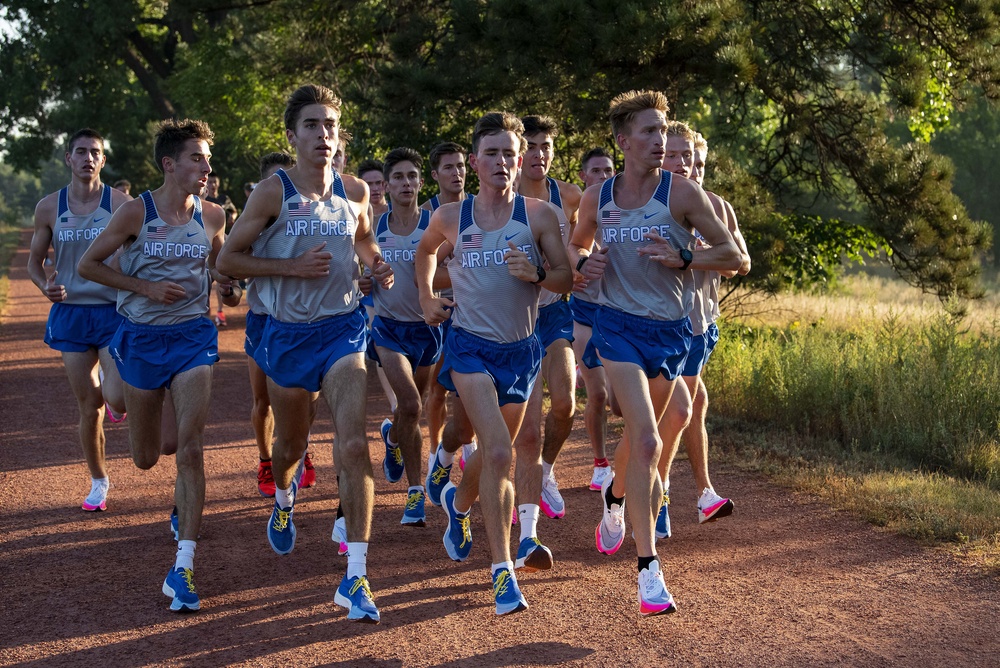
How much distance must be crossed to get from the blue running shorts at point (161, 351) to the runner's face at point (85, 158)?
208 centimetres

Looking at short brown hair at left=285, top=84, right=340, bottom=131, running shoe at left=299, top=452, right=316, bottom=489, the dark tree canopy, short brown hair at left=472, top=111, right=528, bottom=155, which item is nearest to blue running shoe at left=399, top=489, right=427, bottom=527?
running shoe at left=299, top=452, right=316, bottom=489

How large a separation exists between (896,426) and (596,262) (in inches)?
177

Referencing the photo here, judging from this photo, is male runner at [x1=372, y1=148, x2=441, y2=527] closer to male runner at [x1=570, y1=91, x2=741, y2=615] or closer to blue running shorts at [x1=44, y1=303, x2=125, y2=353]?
blue running shorts at [x1=44, y1=303, x2=125, y2=353]

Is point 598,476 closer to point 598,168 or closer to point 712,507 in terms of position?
point 712,507

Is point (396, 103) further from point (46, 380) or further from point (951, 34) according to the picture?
point (951, 34)

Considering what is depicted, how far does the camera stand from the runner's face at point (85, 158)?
805cm

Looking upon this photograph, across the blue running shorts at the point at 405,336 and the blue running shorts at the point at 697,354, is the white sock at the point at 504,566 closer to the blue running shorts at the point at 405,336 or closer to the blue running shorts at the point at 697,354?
the blue running shorts at the point at 697,354

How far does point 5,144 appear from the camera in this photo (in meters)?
40.3

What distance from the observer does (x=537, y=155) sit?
7633 mm

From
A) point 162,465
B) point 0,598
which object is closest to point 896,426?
point 162,465

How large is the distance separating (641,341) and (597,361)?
1.78m

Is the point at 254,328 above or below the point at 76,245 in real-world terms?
below

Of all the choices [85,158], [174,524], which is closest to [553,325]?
[174,524]

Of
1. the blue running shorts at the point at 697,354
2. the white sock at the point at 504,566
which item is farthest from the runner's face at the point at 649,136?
the white sock at the point at 504,566
